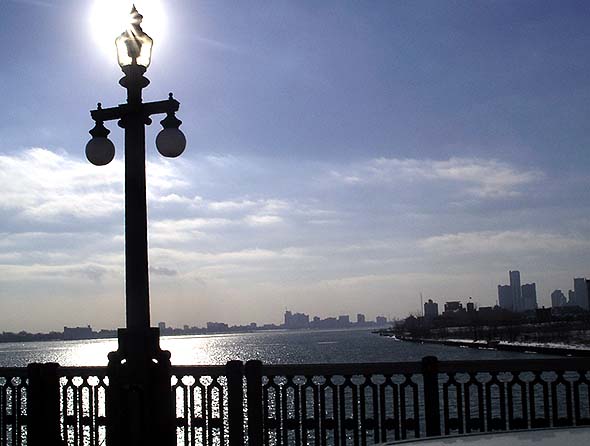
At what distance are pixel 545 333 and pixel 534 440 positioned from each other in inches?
6196

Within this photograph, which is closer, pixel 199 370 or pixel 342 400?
pixel 342 400

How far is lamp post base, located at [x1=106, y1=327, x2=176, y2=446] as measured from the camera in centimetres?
614

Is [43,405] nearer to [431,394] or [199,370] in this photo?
[199,370]

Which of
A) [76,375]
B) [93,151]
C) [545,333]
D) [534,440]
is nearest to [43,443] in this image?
[76,375]

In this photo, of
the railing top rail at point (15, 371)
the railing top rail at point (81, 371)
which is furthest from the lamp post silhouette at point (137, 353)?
the railing top rail at point (15, 371)

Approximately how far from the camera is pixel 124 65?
6.77 meters

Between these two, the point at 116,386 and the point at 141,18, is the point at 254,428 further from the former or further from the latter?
the point at 141,18

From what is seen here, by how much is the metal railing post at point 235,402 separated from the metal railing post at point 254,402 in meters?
0.10

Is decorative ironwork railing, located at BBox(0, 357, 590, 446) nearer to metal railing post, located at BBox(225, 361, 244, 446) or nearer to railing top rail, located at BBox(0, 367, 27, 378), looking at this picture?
metal railing post, located at BBox(225, 361, 244, 446)

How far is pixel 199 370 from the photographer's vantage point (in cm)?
793

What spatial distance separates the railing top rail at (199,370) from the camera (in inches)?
309

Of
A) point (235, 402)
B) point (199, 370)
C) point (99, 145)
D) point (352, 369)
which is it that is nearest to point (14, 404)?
point (199, 370)

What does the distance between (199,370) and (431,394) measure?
2.48 meters

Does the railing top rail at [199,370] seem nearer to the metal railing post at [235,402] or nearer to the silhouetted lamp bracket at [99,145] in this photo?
the metal railing post at [235,402]
